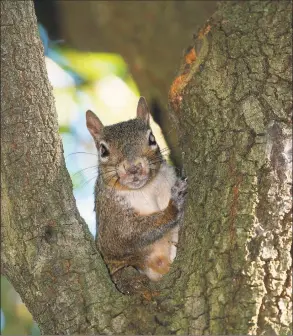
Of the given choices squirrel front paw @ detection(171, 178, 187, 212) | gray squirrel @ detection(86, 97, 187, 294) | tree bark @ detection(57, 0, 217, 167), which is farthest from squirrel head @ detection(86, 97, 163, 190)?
tree bark @ detection(57, 0, 217, 167)

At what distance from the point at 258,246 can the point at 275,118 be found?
0.54 m

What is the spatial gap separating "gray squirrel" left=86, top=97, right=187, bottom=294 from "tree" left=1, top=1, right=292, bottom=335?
549mm

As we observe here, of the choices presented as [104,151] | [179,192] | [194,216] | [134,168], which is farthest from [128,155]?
[194,216]

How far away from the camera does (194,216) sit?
104 inches

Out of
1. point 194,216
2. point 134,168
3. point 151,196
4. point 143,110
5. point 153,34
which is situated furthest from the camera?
point 153,34

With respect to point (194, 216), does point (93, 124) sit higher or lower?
higher

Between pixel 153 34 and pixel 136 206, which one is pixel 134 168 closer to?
pixel 136 206

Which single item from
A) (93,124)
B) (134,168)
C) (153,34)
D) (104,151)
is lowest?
(134,168)

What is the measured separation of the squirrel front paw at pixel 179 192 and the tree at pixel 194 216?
282mm

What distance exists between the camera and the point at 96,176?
3.66 m

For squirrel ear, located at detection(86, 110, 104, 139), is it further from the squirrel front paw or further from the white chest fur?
the squirrel front paw

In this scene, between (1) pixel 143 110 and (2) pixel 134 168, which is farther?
(1) pixel 143 110

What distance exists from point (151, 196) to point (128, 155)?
0.24 meters

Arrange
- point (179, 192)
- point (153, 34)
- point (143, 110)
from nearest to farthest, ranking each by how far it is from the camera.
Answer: point (179, 192) < point (143, 110) < point (153, 34)
